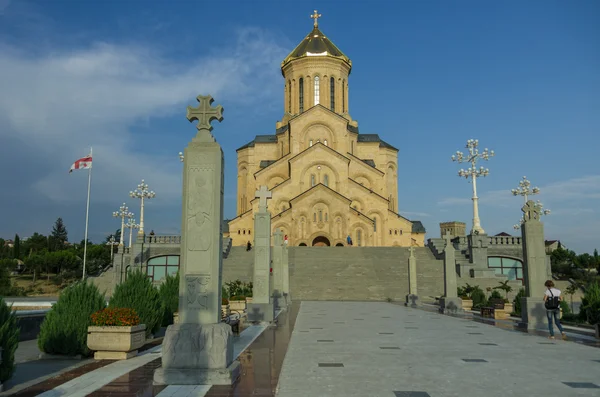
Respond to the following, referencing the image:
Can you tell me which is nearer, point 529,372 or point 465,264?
point 529,372

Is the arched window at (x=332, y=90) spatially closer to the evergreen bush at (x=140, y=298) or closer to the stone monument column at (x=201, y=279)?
the evergreen bush at (x=140, y=298)

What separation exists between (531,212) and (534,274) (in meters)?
1.92

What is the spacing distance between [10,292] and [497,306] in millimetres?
30776

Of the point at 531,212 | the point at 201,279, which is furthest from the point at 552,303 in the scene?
the point at 201,279

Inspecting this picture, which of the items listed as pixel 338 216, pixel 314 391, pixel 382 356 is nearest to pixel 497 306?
pixel 382 356

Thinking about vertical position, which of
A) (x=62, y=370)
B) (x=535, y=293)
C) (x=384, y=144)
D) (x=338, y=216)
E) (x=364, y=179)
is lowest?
(x=62, y=370)

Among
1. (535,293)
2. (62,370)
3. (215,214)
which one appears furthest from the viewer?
(535,293)

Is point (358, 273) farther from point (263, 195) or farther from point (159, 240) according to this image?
point (263, 195)

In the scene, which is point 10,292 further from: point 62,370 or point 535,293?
point 535,293

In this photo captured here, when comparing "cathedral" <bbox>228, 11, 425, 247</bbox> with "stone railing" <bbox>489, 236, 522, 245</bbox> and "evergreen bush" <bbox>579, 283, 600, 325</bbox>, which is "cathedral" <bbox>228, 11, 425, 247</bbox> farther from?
"evergreen bush" <bbox>579, 283, 600, 325</bbox>

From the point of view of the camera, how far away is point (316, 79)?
190 feet

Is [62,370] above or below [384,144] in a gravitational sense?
below

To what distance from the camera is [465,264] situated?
37094 millimetres

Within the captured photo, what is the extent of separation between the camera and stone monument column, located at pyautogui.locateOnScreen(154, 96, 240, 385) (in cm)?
676
